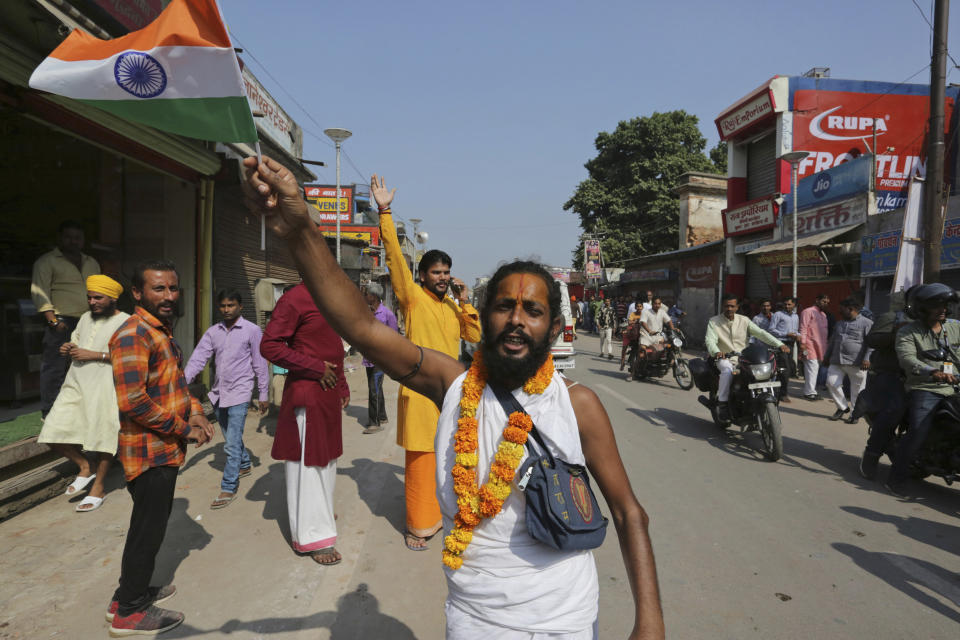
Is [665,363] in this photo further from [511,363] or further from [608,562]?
[511,363]

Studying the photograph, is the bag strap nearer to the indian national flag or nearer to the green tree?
the indian national flag

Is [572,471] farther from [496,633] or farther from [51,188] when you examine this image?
[51,188]

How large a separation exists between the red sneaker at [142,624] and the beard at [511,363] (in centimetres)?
251

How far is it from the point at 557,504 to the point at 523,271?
2.41 feet

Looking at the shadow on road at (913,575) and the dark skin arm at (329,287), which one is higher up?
the dark skin arm at (329,287)

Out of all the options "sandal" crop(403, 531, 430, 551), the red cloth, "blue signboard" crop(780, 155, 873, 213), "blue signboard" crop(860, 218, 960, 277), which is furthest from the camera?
"blue signboard" crop(780, 155, 873, 213)

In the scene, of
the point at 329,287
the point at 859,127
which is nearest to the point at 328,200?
the point at 859,127

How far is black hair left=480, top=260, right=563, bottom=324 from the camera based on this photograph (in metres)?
1.80

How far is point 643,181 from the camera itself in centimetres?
3303

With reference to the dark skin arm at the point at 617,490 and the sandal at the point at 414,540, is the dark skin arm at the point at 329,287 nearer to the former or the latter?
the dark skin arm at the point at 617,490

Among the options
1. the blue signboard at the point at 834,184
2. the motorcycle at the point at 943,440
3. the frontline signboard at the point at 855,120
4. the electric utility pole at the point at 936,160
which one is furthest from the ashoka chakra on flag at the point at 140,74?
the frontline signboard at the point at 855,120

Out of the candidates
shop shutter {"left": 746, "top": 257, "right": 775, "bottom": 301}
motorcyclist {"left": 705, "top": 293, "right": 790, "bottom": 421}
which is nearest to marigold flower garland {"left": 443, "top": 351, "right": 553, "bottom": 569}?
motorcyclist {"left": 705, "top": 293, "right": 790, "bottom": 421}

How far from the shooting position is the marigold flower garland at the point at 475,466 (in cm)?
159

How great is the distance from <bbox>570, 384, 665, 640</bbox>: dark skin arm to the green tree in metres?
32.5
